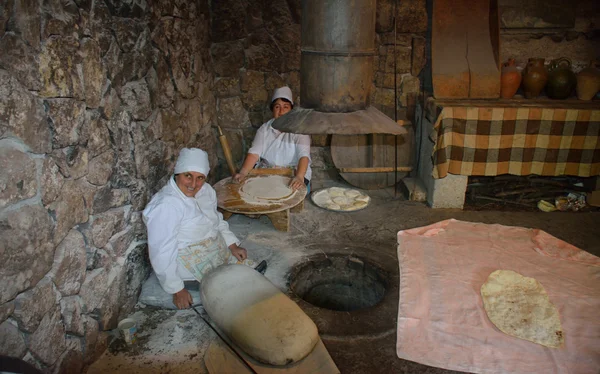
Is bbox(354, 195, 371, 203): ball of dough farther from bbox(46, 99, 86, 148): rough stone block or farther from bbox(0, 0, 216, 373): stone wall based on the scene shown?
bbox(46, 99, 86, 148): rough stone block

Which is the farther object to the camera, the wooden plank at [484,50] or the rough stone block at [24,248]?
the wooden plank at [484,50]

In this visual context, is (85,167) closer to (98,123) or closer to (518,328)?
(98,123)

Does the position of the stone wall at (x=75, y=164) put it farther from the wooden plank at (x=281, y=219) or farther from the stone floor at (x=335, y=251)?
the wooden plank at (x=281, y=219)

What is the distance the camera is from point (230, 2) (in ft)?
14.5

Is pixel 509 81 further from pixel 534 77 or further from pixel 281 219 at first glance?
pixel 281 219

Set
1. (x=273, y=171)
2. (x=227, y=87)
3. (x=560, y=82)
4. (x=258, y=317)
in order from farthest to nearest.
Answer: (x=227, y=87), (x=560, y=82), (x=273, y=171), (x=258, y=317)

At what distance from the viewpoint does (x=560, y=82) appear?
4.32 metres

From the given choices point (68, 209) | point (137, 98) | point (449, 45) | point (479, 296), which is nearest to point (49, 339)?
point (68, 209)

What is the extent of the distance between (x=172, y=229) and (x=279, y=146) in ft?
5.85

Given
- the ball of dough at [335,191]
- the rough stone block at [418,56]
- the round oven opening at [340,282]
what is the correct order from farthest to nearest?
the rough stone block at [418,56]
the ball of dough at [335,191]
the round oven opening at [340,282]

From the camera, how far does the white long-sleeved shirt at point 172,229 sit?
2586 millimetres

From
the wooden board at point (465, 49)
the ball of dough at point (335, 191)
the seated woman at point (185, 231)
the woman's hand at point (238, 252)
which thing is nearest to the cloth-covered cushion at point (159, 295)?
the seated woman at point (185, 231)

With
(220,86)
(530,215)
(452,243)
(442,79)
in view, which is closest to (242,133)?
(220,86)

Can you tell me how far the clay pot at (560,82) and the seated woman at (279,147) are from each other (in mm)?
2469
